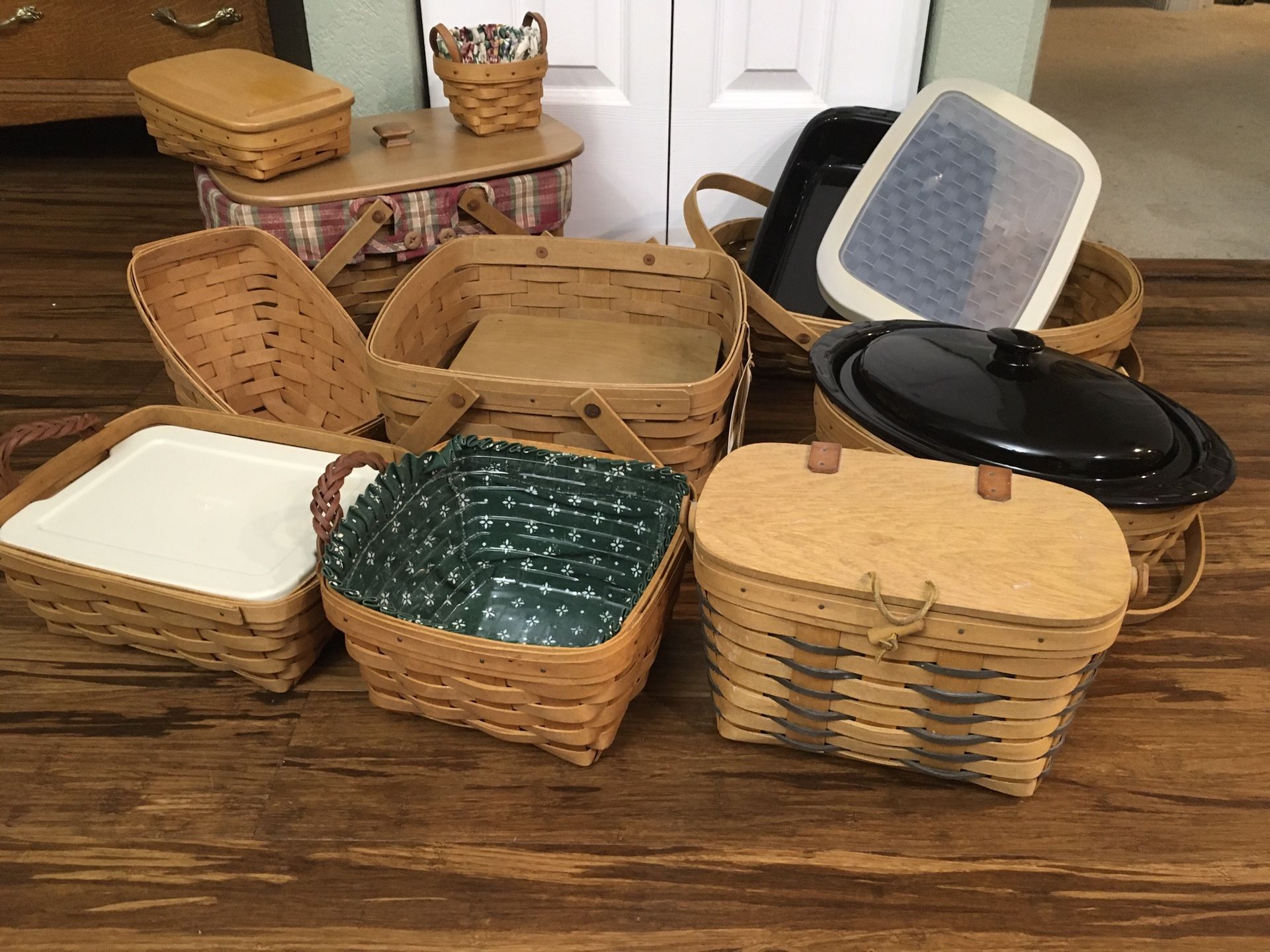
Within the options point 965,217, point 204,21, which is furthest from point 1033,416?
point 204,21

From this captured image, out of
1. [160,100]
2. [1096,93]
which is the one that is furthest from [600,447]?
[1096,93]

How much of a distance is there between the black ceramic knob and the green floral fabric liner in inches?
14.6

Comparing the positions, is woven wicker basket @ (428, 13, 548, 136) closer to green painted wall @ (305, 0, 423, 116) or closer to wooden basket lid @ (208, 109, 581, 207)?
wooden basket lid @ (208, 109, 581, 207)

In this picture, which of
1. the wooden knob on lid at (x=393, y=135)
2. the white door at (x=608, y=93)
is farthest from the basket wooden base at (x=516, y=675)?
the white door at (x=608, y=93)

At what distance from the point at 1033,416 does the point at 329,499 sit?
0.72 meters

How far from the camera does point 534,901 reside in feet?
2.86

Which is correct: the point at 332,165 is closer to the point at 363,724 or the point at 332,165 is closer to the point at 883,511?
the point at 363,724

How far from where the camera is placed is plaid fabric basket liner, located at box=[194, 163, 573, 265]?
1390 millimetres

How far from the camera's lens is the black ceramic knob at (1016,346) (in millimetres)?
1061

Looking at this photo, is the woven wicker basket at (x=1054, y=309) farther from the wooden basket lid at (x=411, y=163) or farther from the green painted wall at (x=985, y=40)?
the green painted wall at (x=985, y=40)

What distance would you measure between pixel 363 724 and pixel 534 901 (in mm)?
277

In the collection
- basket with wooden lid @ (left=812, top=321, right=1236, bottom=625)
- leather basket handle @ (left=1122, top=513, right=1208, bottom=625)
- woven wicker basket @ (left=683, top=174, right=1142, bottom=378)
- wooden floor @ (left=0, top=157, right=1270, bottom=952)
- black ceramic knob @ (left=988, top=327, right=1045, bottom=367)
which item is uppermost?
black ceramic knob @ (left=988, top=327, right=1045, bottom=367)

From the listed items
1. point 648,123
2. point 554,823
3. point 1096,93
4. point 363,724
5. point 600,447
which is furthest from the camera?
point 1096,93

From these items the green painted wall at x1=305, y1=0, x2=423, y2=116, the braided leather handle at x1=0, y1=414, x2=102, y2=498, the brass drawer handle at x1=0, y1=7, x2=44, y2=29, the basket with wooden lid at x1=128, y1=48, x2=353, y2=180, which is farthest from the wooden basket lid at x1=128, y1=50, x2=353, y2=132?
the brass drawer handle at x1=0, y1=7, x2=44, y2=29
